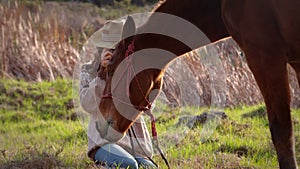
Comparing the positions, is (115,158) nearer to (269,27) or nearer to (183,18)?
(183,18)

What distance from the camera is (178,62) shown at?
853cm

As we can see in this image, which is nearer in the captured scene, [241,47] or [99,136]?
[241,47]

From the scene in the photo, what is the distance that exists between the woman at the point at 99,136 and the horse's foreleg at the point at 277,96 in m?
1.12

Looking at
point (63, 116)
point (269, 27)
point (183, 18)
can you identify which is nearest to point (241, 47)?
point (269, 27)

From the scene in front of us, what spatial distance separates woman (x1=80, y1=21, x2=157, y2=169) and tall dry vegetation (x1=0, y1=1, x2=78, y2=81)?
5.16 m

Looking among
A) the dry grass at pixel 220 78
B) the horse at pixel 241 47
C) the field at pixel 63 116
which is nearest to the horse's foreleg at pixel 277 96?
the horse at pixel 241 47

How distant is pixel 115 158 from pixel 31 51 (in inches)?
223

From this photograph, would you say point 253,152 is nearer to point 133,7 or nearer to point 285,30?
point 285,30

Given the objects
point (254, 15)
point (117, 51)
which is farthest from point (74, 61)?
point (254, 15)

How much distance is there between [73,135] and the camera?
6.48 m

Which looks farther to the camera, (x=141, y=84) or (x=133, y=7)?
(x=133, y=7)

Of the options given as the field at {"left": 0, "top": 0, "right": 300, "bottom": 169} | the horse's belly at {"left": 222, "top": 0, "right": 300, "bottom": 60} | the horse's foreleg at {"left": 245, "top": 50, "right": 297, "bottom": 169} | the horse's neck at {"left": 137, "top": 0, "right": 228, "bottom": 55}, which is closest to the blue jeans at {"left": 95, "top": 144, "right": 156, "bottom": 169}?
the field at {"left": 0, "top": 0, "right": 300, "bottom": 169}

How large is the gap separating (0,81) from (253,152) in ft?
16.5

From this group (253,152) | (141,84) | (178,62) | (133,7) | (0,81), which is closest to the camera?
(141,84)
